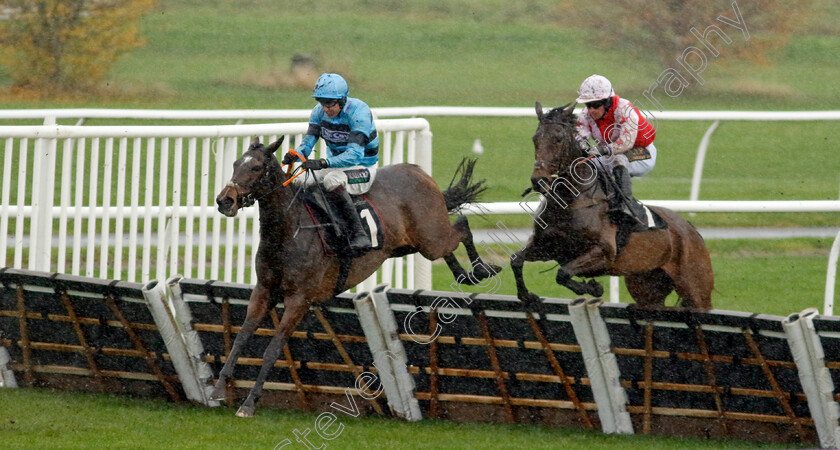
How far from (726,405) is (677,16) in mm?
13695

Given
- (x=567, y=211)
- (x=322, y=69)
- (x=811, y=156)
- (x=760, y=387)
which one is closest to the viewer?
(x=760, y=387)

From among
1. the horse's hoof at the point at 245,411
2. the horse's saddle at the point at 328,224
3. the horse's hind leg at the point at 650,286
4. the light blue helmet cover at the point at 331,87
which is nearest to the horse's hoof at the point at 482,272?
the horse's hind leg at the point at 650,286

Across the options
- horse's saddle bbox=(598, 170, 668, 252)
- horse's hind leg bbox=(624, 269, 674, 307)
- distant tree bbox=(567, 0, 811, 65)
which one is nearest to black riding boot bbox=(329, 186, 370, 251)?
→ horse's saddle bbox=(598, 170, 668, 252)

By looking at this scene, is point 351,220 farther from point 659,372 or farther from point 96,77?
point 96,77

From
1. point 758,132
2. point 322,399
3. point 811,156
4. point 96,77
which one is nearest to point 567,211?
point 322,399

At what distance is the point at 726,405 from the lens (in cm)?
569

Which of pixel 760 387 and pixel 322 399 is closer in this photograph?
pixel 760 387

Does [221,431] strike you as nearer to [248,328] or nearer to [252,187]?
[248,328]

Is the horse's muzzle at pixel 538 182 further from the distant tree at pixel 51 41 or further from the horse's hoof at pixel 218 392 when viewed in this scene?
the distant tree at pixel 51 41

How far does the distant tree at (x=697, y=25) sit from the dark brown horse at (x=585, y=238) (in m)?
11.0

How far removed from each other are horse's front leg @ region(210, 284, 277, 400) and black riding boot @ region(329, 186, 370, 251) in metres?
0.53

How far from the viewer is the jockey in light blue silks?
634 centimetres

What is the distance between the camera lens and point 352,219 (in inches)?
253

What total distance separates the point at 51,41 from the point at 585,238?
1240cm
